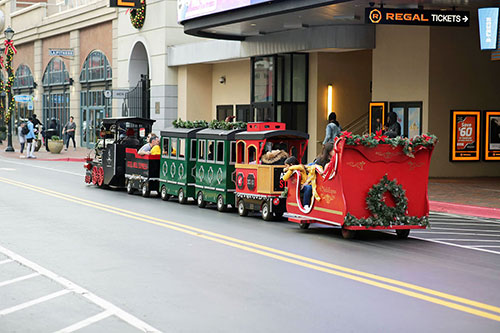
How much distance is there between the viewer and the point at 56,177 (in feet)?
84.9

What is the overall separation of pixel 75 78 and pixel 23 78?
1349 centimetres

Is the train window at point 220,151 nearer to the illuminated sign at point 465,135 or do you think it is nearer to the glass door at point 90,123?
the illuminated sign at point 465,135

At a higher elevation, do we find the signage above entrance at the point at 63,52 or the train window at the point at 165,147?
the signage above entrance at the point at 63,52

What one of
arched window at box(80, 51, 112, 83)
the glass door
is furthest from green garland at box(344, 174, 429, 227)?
the glass door

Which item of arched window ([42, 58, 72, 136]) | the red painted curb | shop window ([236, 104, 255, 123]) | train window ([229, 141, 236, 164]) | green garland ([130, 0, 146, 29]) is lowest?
the red painted curb

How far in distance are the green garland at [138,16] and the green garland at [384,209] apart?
97.3 ft

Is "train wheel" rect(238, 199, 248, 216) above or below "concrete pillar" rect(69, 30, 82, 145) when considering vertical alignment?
below

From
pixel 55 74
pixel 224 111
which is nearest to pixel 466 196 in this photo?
pixel 224 111

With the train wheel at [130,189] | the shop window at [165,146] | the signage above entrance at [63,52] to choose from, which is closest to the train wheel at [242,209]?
the shop window at [165,146]

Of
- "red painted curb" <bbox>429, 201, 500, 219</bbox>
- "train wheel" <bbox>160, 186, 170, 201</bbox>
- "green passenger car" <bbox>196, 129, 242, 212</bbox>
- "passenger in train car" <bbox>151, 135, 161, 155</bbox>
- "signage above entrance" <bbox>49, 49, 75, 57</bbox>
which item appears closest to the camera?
"red painted curb" <bbox>429, 201, 500, 219</bbox>

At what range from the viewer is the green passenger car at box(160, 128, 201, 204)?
18.5 meters

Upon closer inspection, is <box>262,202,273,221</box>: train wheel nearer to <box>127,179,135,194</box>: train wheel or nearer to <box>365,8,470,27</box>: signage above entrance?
<box>127,179,135,194</box>: train wheel

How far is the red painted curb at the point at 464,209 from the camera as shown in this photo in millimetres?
16844

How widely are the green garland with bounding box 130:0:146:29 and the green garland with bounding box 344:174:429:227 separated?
2965 centimetres
